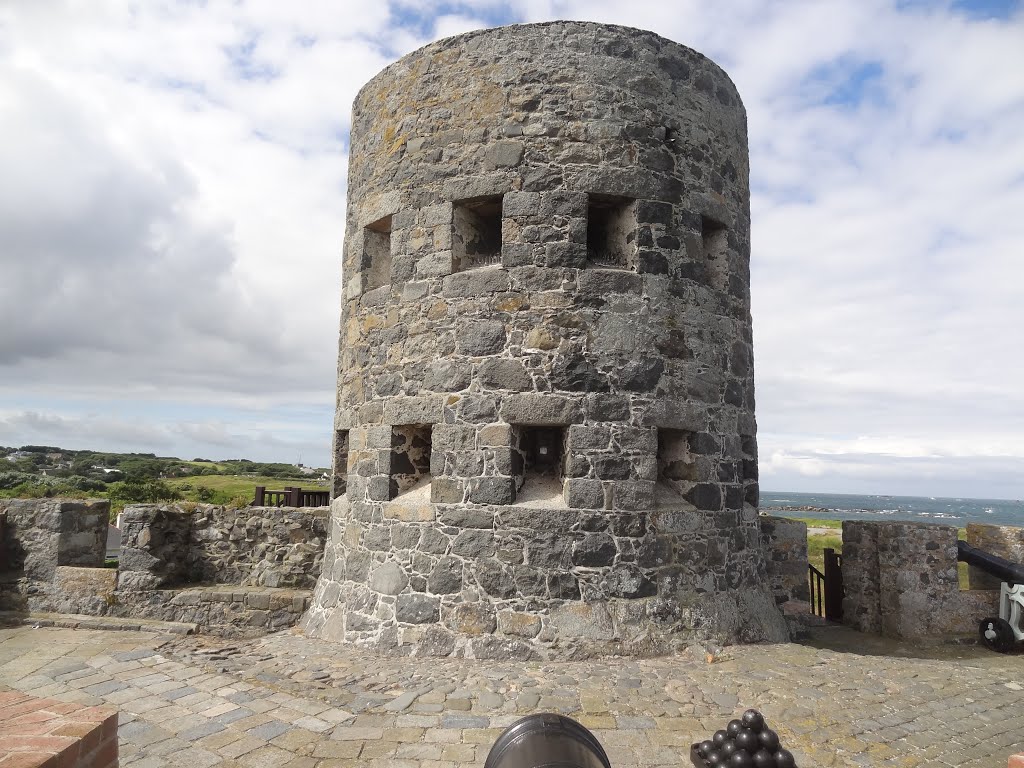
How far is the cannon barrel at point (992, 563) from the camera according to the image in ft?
26.8

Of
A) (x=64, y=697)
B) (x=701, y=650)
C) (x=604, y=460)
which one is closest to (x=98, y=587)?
(x=64, y=697)

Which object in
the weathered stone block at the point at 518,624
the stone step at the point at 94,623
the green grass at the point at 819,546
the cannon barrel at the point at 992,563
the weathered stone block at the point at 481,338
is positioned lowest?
the green grass at the point at 819,546

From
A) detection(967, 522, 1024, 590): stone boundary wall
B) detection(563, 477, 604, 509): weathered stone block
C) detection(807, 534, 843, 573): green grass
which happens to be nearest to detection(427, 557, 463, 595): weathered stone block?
detection(563, 477, 604, 509): weathered stone block

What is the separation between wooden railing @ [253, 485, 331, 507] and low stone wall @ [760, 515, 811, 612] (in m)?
6.29

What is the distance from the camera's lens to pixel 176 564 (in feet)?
30.2

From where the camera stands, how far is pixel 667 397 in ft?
23.4

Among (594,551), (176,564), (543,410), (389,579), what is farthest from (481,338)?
(176,564)

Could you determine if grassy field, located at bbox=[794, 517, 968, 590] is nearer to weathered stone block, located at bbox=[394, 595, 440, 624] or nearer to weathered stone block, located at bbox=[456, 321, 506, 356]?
weathered stone block, located at bbox=[456, 321, 506, 356]

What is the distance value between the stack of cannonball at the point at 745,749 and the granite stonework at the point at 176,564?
578cm

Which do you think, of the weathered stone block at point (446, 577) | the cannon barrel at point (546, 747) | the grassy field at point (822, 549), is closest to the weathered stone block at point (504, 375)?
the weathered stone block at point (446, 577)

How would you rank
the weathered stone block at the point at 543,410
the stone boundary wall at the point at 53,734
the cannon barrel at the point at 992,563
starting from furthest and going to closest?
the cannon barrel at the point at 992,563, the weathered stone block at the point at 543,410, the stone boundary wall at the point at 53,734

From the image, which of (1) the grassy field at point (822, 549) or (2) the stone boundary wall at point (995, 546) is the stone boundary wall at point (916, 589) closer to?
(2) the stone boundary wall at point (995, 546)

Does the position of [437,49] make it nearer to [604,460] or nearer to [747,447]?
[604,460]

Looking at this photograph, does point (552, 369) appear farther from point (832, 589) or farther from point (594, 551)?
point (832, 589)
